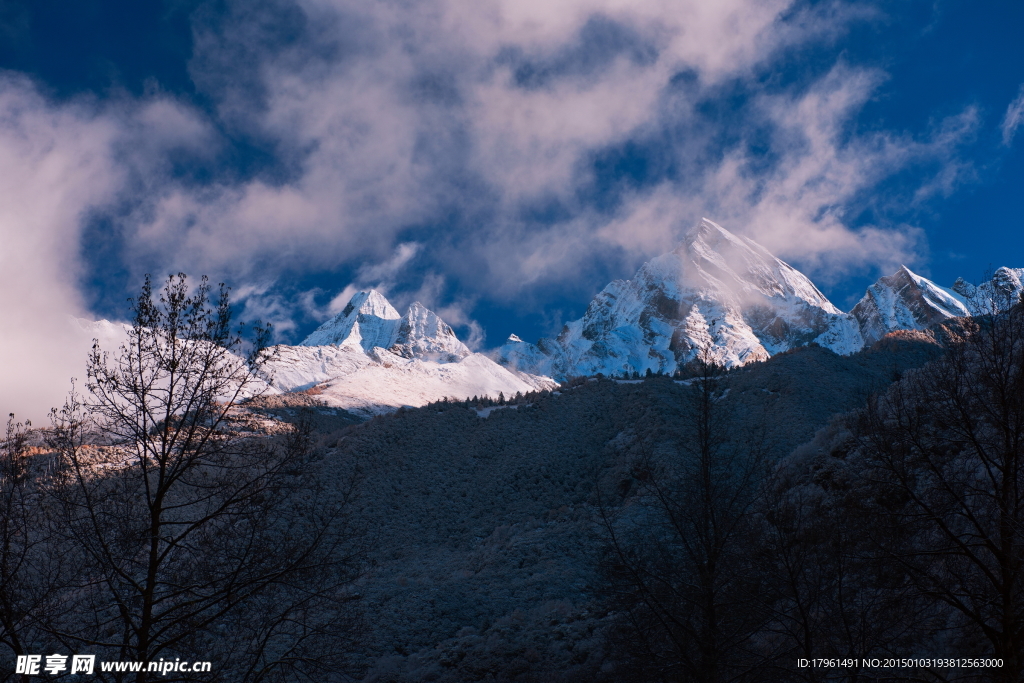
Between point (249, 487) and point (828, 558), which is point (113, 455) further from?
point (828, 558)

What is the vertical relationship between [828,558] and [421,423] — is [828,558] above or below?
below

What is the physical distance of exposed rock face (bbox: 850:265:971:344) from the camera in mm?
155500

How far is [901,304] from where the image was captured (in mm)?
163500

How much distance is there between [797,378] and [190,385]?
47.2m

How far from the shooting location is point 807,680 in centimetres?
904

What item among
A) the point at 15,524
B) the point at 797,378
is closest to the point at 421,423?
the point at 797,378

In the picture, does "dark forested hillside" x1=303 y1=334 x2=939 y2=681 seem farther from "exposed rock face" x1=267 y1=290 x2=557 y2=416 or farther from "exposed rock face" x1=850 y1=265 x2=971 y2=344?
"exposed rock face" x1=850 y1=265 x2=971 y2=344

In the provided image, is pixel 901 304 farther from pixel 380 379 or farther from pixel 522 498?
pixel 522 498

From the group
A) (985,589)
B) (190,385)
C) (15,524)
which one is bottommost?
(985,589)

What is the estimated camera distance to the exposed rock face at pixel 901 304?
155500 mm
